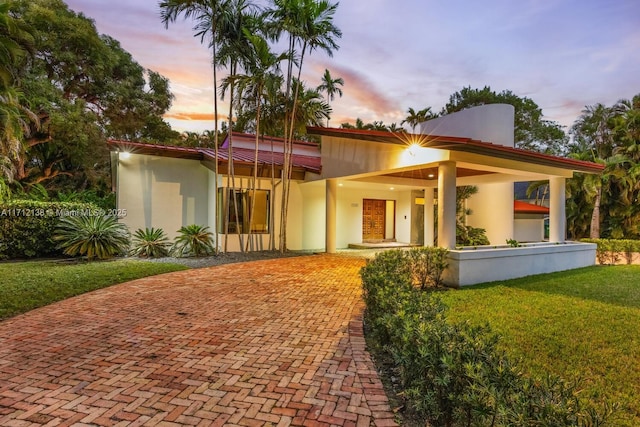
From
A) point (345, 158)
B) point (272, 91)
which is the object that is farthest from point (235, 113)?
point (345, 158)

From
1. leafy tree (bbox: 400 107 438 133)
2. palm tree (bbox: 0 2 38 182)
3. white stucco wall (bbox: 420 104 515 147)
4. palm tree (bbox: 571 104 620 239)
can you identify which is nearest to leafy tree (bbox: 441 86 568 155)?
palm tree (bbox: 571 104 620 239)

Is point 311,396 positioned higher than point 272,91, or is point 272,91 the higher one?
point 272,91

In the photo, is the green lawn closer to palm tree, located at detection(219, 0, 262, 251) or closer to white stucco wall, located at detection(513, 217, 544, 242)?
palm tree, located at detection(219, 0, 262, 251)

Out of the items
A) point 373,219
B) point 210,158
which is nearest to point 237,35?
point 210,158

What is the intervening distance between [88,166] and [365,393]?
74.3 feet

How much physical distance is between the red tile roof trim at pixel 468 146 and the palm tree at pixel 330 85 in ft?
8.27

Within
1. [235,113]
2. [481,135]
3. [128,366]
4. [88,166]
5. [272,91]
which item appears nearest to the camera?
[128,366]

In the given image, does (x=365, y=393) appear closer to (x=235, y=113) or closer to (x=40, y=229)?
(x=235, y=113)

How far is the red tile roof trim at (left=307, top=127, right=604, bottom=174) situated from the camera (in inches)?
279

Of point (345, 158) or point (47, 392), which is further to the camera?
point (345, 158)

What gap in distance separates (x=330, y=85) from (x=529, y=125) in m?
25.3

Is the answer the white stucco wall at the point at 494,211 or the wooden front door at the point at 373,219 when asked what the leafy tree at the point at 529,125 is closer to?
the white stucco wall at the point at 494,211

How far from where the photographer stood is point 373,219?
16.6m

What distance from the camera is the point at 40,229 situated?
10875 millimetres
